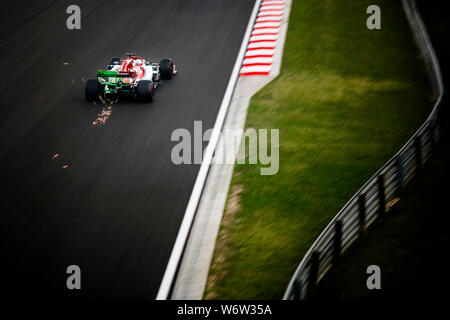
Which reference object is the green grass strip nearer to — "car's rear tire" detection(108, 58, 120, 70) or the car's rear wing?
the car's rear wing

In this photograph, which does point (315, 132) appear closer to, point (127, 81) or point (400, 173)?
point (400, 173)

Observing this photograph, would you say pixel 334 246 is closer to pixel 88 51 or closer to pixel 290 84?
pixel 290 84

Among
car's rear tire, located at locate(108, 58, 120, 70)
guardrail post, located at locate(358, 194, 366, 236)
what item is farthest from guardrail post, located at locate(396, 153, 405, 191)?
car's rear tire, located at locate(108, 58, 120, 70)

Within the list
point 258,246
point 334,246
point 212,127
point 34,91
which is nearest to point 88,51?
point 34,91

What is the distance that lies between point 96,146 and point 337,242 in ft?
23.9

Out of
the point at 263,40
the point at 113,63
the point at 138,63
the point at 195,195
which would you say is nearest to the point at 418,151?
the point at 195,195

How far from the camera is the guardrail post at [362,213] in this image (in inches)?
343

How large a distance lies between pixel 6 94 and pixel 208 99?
7144 millimetres

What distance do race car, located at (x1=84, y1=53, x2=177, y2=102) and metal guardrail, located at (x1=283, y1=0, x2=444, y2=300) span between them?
7784 millimetres

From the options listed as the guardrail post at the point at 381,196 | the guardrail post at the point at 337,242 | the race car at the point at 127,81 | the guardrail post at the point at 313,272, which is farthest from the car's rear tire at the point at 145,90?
the guardrail post at the point at 313,272

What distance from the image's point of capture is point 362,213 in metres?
→ 8.88

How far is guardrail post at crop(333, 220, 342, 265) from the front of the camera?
8.19 metres

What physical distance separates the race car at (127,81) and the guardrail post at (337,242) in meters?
7.96

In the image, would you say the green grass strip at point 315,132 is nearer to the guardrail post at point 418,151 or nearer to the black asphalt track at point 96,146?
the guardrail post at point 418,151
